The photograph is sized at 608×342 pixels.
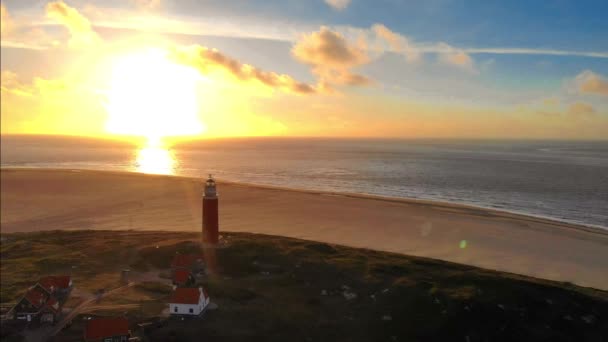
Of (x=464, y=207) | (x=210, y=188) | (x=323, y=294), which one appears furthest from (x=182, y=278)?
(x=464, y=207)

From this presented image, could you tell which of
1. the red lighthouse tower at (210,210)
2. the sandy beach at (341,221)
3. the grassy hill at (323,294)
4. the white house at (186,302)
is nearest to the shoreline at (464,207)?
the sandy beach at (341,221)

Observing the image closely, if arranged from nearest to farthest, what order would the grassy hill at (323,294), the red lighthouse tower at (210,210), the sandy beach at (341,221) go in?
the grassy hill at (323,294), the red lighthouse tower at (210,210), the sandy beach at (341,221)

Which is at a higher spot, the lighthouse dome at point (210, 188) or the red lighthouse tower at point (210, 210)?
the lighthouse dome at point (210, 188)

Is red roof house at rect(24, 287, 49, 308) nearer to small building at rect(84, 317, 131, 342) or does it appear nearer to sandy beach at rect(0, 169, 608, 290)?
small building at rect(84, 317, 131, 342)

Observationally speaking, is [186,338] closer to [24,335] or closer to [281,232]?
[24,335]

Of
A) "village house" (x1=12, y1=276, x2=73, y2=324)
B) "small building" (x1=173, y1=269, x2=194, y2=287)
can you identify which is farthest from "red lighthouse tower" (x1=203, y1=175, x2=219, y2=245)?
"village house" (x1=12, y1=276, x2=73, y2=324)

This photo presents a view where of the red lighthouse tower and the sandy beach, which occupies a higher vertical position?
the red lighthouse tower

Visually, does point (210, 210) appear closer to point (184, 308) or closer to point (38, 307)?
point (184, 308)

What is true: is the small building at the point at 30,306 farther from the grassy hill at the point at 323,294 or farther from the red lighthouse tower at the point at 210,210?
the red lighthouse tower at the point at 210,210
